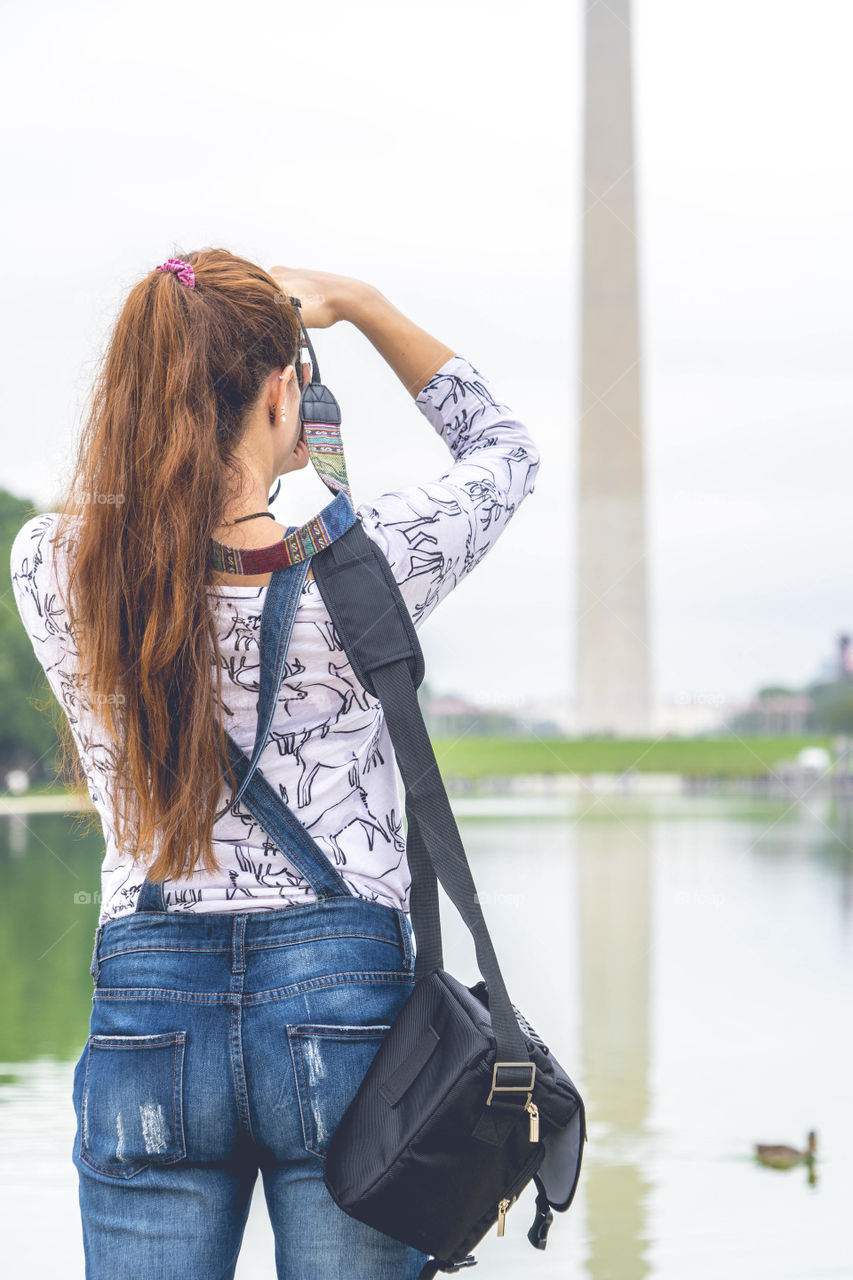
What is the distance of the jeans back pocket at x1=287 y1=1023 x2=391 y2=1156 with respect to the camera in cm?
111

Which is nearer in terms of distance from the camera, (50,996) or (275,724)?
(275,724)

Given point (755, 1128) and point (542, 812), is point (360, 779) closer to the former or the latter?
point (755, 1128)

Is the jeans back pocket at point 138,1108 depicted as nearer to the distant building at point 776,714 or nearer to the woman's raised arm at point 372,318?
the woman's raised arm at point 372,318

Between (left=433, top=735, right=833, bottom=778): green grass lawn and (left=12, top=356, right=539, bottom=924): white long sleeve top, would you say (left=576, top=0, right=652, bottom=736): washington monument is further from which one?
(left=12, top=356, right=539, bottom=924): white long sleeve top

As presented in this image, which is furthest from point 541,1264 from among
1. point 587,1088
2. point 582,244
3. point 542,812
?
point 582,244

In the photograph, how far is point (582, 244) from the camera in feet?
83.9

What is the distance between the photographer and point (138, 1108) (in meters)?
1.11

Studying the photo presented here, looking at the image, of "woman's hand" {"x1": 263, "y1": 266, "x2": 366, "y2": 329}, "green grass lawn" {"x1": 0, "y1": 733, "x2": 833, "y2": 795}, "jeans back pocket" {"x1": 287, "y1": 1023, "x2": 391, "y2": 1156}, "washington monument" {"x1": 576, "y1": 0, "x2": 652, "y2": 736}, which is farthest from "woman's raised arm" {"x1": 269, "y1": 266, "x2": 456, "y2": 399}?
"green grass lawn" {"x1": 0, "y1": 733, "x2": 833, "y2": 795}

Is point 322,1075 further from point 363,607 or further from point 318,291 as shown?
point 318,291

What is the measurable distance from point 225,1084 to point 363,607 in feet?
1.23

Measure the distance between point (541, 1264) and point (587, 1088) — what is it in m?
1.41

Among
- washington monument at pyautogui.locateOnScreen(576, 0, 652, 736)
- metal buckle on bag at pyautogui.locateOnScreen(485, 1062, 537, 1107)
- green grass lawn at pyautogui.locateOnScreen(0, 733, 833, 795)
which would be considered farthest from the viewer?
green grass lawn at pyautogui.locateOnScreen(0, 733, 833, 795)

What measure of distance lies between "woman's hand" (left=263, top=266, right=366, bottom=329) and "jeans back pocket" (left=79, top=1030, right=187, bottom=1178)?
23.9 inches

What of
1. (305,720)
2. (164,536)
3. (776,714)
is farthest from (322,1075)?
(776,714)
